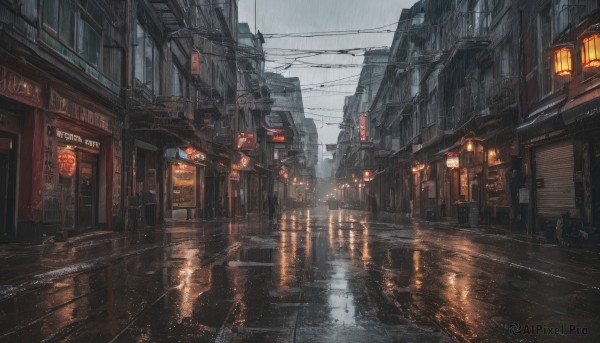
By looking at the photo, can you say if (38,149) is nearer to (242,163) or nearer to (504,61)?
(504,61)

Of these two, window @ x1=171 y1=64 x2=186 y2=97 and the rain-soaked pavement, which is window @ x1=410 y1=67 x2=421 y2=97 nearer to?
window @ x1=171 y1=64 x2=186 y2=97

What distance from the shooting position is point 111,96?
696 inches

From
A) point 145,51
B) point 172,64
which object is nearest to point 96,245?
point 145,51

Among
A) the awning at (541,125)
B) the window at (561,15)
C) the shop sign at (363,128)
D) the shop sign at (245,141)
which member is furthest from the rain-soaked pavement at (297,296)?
the shop sign at (363,128)

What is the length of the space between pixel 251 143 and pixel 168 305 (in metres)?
33.0

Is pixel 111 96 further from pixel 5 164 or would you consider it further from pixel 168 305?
pixel 168 305

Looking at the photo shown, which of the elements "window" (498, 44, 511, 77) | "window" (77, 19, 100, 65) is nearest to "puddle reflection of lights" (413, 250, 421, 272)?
"window" (77, 19, 100, 65)

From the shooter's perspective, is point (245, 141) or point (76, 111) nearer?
point (76, 111)

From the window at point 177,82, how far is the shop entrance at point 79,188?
901cm

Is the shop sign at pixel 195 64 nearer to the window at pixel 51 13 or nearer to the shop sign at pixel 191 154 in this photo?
the shop sign at pixel 191 154

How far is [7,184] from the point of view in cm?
1287

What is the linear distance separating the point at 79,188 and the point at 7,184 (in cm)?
391

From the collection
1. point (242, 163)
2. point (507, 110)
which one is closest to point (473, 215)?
point (507, 110)

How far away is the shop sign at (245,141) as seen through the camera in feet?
126
